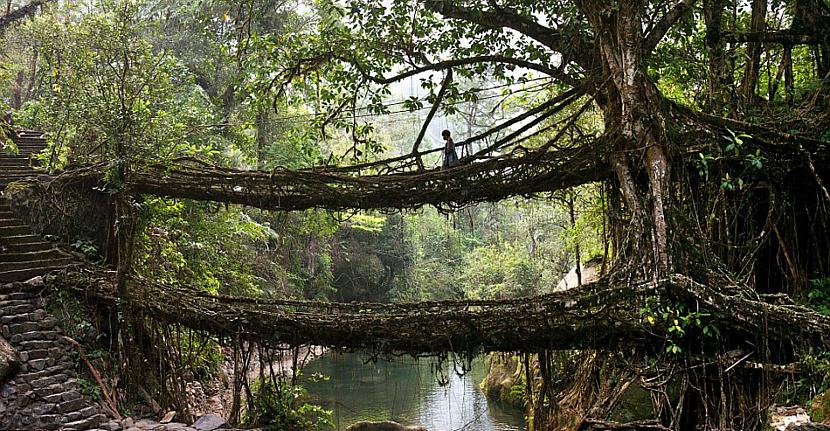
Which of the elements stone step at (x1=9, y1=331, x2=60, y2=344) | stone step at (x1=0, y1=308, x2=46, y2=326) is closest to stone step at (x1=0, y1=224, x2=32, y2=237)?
stone step at (x1=0, y1=308, x2=46, y2=326)

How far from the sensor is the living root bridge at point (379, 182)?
5582mm

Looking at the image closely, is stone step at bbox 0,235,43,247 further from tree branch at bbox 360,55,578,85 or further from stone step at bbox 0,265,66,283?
tree branch at bbox 360,55,578,85

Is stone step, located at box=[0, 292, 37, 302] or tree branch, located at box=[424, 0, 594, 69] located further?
stone step, located at box=[0, 292, 37, 302]

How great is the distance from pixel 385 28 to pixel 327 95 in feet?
3.33

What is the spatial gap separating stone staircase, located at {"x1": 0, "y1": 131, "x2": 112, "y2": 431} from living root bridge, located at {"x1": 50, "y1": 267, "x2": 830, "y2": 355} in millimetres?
1440

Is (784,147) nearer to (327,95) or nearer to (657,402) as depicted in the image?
(657,402)

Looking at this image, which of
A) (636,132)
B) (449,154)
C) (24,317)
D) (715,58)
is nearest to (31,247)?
(24,317)

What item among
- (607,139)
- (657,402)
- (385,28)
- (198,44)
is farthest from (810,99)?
(198,44)

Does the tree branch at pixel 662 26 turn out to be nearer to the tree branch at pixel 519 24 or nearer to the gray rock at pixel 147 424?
the tree branch at pixel 519 24

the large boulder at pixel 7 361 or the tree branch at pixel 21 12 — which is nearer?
the large boulder at pixel 7 361

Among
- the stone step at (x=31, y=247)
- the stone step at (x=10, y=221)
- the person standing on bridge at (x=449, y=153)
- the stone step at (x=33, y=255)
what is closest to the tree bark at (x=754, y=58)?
the person standing on bridge at (x=449, y=153)

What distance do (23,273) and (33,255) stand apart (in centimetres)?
37

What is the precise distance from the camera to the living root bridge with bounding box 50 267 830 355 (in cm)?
431

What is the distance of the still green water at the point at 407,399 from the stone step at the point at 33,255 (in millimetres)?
3931
